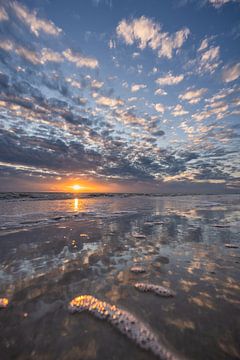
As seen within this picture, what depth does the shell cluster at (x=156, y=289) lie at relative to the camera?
10.7 ft

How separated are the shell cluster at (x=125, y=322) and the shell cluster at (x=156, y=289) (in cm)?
77

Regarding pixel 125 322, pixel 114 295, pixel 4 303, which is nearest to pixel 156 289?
pixel 114 295

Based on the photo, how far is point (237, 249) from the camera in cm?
575

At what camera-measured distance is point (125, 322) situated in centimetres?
255

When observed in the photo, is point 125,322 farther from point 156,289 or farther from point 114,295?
point 156,289

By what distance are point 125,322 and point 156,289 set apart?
105cm

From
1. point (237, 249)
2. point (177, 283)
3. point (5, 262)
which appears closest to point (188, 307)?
point (177, 283)

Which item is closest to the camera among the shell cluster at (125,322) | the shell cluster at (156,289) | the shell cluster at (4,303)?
the shell cluster at (125,322)

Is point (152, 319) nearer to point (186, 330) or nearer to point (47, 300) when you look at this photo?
point (186, 330)

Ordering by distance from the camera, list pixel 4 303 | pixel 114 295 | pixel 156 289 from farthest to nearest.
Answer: pixel 156 289, pixel 114 295, pixel 4 303

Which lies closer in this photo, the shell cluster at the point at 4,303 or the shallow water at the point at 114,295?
the shallow water at the point at 114,295

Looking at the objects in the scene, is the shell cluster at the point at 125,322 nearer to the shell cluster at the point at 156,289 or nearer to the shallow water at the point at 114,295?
the shallow water at the point at 114,295

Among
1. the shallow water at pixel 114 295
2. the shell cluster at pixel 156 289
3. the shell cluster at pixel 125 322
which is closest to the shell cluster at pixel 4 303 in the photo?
the shallow water at pixel 114 295

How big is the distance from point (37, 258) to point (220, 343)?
459 cm
